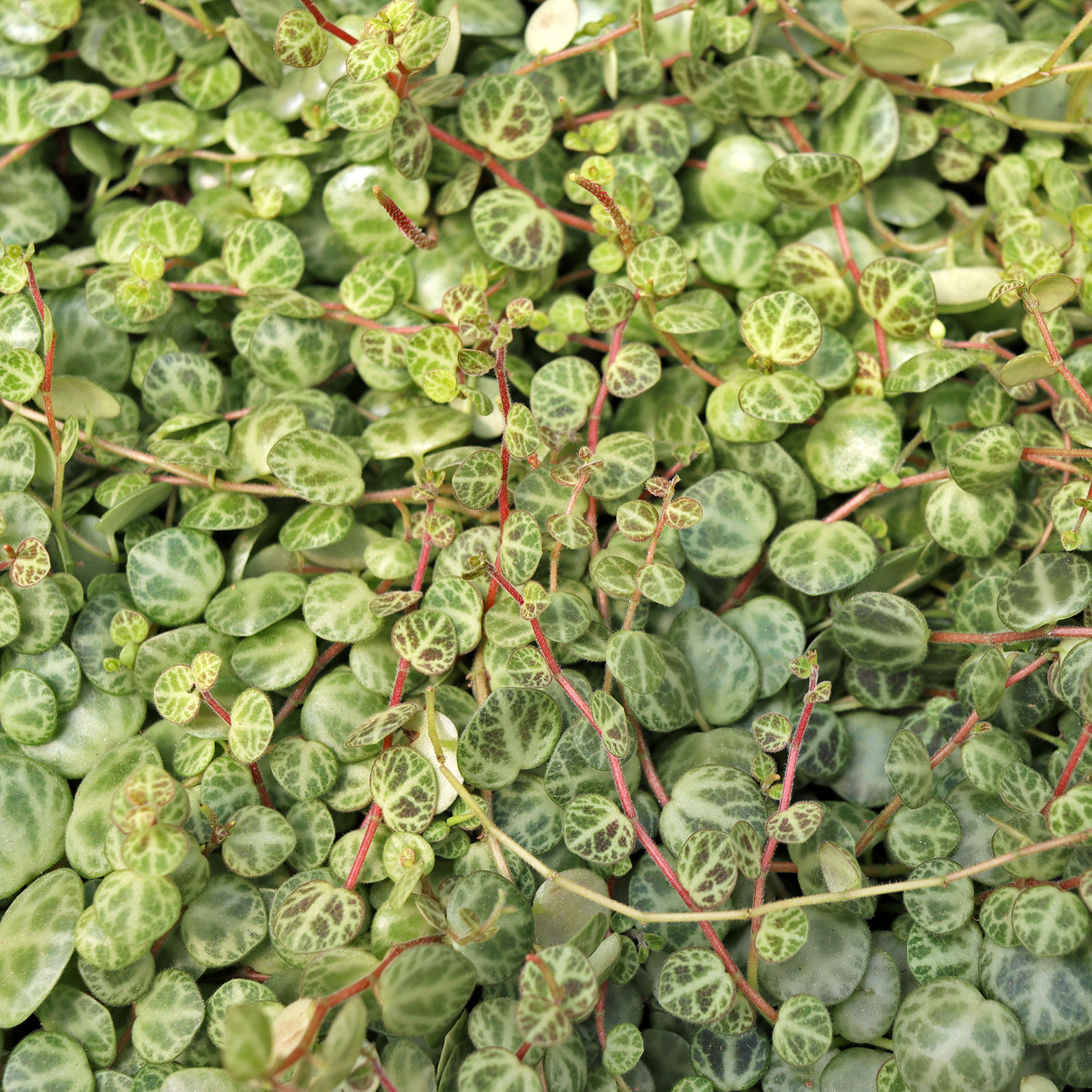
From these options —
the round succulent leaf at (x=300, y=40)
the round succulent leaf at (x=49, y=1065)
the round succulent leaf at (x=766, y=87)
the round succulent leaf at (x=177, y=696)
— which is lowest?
the round succulent leaf at (x=49, y=1065)

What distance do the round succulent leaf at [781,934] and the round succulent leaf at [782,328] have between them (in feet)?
1.96

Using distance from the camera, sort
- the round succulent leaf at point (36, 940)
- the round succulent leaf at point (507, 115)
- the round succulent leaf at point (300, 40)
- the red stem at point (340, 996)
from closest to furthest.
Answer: the red stem at point (340, 996) → the round succulent leaf at point (36, 940) → the round succulent leaf at point (300, 40) → the round succulent leaf at point (507, 115)

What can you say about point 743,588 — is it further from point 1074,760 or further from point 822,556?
point 1074,760

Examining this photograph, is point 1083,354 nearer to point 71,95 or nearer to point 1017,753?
point 1017,753

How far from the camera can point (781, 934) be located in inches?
34.5

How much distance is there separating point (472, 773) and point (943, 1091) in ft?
1.76

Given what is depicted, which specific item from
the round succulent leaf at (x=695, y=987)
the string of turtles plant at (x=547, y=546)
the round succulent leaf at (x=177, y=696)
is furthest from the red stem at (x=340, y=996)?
the round succulent leaf at (x=177, y=696)

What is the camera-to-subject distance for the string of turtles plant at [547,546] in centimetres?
90

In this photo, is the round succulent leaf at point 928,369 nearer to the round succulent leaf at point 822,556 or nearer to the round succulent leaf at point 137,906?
the round succulent leaf at point 822,556

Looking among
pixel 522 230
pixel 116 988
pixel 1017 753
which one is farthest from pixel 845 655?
pixel 116 988

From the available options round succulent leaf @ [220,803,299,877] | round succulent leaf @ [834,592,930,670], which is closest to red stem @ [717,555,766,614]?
round succulent leaf @ [834,592,930,670]

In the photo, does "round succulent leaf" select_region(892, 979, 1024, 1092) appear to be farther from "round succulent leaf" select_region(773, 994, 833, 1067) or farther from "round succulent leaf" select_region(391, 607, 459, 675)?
"round succulent leaf" select_region(391, 607, 459, 675)

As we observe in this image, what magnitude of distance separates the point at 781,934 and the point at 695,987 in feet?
0.32

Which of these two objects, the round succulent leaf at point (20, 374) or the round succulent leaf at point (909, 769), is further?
the round succulent leaf at point (20, 374)
